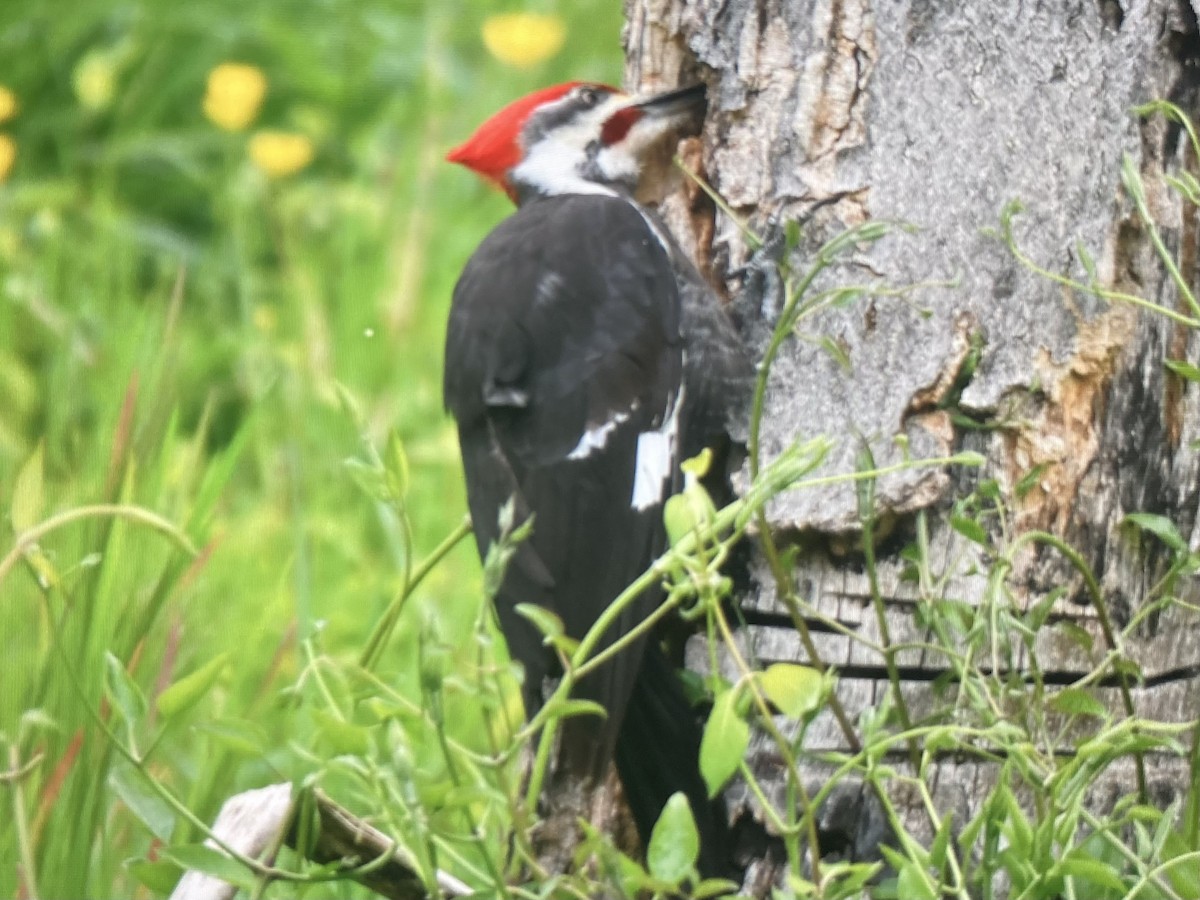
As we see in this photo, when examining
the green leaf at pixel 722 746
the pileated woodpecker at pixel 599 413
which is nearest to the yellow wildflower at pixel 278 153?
the pileated woodpecker at pixel 599 413

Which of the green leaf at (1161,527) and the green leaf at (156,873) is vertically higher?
the green leaf at (1161,527)

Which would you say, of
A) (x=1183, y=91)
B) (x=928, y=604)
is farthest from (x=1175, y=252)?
(x=928, y=604)

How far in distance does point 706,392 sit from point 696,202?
259mm

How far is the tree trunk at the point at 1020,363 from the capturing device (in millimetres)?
1797

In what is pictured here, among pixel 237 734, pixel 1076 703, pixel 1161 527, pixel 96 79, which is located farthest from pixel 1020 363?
pixel 96 79

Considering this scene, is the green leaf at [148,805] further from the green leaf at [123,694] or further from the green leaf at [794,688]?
the green leaf at [794,688]

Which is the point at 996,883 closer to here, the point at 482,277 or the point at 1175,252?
the point at 1175,252

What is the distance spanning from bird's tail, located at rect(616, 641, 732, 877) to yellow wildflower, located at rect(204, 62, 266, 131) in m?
2.59

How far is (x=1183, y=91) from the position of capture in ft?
5.96

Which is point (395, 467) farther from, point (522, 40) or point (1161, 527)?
point (522, 40)

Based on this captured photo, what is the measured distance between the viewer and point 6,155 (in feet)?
12.6

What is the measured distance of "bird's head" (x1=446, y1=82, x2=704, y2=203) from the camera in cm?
238

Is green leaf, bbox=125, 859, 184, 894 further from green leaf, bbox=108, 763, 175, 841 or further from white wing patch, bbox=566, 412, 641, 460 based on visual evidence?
white wing patch, bbox=566, 412, 641, 460

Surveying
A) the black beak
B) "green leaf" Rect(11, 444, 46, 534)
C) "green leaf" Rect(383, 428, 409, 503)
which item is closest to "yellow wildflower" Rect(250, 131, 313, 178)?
the black beak
